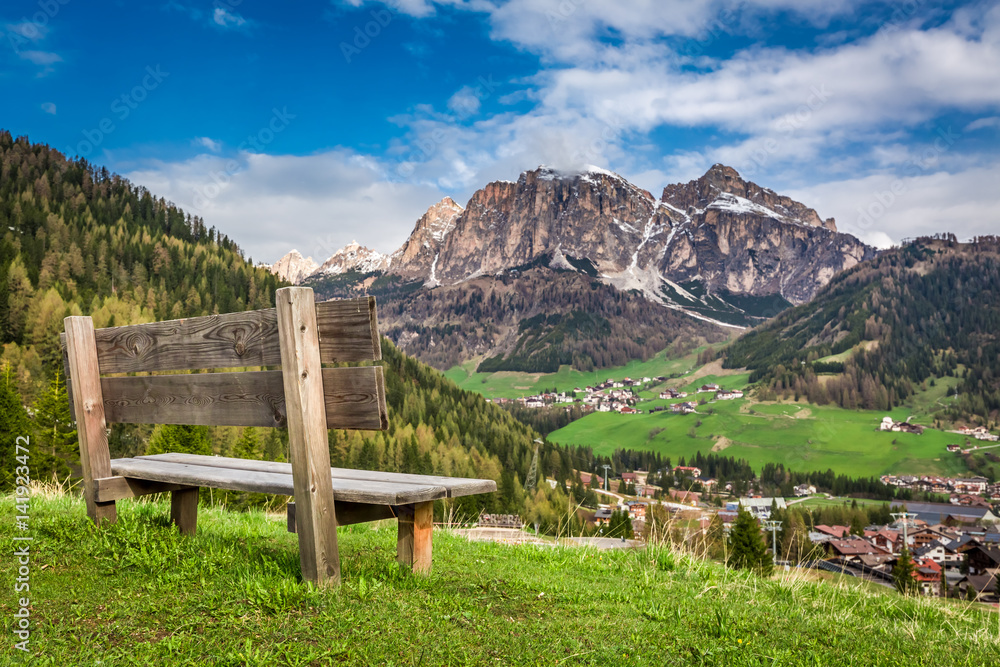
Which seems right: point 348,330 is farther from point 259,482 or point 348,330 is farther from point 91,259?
point 91,259

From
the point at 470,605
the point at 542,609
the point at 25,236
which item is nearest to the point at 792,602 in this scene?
the point at 542,609

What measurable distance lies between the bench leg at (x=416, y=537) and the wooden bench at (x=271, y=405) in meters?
0.01

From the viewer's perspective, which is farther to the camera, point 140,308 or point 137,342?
point 140,308

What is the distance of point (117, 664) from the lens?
128 inches

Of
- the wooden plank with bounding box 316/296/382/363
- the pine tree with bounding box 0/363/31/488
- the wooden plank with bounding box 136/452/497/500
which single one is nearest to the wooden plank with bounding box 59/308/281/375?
the wooden plank with bounding box 316/296/382/363

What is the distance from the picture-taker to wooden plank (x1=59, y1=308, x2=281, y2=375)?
4195mm

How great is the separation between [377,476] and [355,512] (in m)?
0.63

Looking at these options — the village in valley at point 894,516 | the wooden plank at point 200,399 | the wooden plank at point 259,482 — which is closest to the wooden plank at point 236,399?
the wooden plank at point 200,399

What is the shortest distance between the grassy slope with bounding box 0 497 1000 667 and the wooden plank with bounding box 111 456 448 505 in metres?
0.52

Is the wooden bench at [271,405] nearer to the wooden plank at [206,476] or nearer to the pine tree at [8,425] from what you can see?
the wooden plank at [206,476]

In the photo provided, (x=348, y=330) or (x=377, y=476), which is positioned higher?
(x=348, y=330)

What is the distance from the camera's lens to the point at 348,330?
387 centimetres

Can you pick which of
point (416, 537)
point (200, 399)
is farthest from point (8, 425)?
point (416, 537)

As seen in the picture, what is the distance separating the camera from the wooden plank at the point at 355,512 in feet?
14.3
